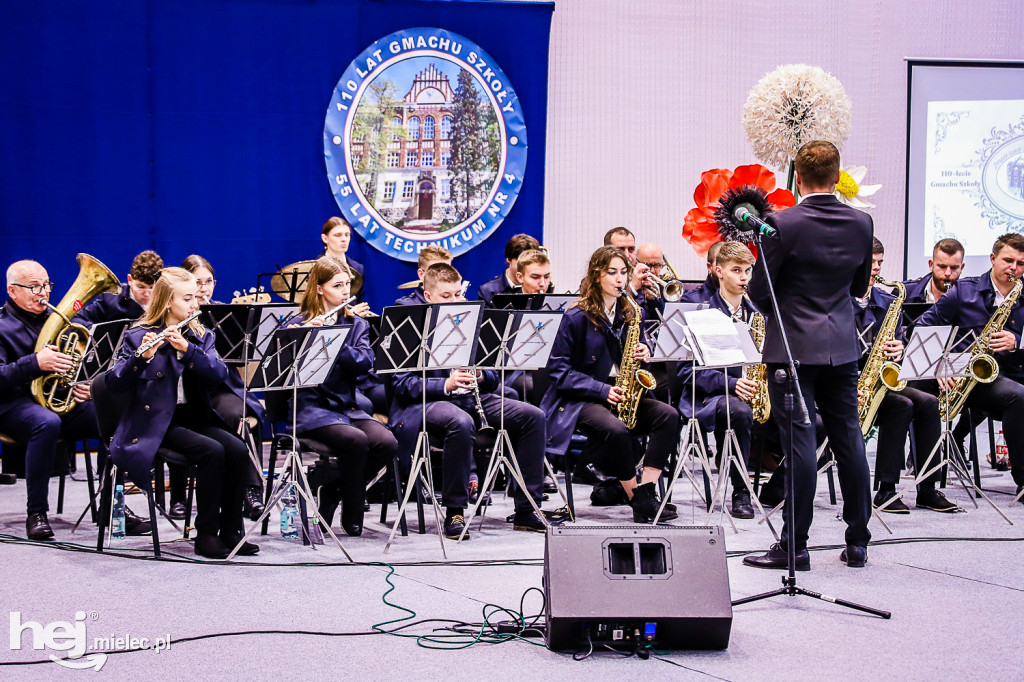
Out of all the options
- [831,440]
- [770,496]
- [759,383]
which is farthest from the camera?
[770,496]

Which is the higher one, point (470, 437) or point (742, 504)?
point (470, 437)

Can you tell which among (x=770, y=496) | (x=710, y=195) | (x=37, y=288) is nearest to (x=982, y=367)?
(x=770, y=496)

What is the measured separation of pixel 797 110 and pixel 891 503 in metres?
2.27

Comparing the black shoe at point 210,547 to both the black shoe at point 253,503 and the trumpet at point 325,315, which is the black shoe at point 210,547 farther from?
the trumpet at point 325,315

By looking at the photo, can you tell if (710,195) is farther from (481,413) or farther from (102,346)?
(102,346)

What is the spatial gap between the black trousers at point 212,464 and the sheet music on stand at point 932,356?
3.37 m

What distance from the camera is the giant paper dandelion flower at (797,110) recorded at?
5.98m

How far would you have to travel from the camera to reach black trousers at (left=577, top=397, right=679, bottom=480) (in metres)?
5.24

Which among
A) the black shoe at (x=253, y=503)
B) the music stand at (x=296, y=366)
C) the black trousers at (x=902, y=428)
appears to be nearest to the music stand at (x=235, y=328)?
the music stand at (x=296, y=366)

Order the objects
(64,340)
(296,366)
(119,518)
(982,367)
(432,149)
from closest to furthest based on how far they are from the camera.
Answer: (296,366), (119,518), (64,340), (982,367), (432,149)

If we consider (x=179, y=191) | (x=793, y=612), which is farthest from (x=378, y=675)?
(x=179, y=191)

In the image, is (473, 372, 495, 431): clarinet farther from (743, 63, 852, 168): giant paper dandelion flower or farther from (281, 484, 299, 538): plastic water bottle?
(743, 63, 852, 168): giant paper dandelion flower

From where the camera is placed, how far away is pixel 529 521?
519 centimetres

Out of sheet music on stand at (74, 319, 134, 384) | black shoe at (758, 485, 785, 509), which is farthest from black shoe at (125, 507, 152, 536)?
black shoe at (758, 485, 785, 509)
